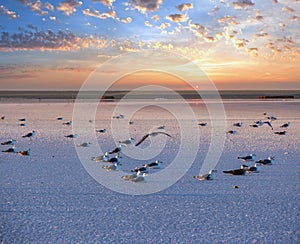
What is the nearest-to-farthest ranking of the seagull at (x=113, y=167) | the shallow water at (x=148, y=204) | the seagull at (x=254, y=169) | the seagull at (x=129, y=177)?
1. the shallow water at (x=148, y=204)
2. the seagull at (x=129, y=177)
3. the seagull at (x=254, y=169)
4. the seagull at (x=113, y=167)

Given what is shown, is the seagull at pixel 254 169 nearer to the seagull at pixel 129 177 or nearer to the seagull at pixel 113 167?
the seagull at pixel 129 177

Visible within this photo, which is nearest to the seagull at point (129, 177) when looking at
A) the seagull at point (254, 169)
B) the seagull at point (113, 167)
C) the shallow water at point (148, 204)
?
the shallow water at point (148, 204)

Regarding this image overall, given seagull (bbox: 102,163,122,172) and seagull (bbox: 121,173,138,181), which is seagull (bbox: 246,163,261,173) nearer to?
seagull (bbox: 121,173,138,181)

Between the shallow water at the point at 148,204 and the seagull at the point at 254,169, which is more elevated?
the seagull at the point at 254,169

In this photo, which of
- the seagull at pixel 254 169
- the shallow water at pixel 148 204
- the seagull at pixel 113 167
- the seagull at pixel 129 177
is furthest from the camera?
the seagull at pixel 113 167

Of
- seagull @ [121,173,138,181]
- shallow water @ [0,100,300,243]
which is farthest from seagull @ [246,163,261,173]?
seagull @ [121,173,138,181]

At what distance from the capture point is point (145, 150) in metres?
14.3

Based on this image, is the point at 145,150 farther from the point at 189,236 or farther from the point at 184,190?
the point at 189,236

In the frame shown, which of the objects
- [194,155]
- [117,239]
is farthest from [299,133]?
[117,239]

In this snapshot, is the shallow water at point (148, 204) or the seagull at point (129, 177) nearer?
the shallow water at point (148, 204)

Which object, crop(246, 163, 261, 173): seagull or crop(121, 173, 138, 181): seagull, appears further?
crop(246, 163, 261, 173): seagull

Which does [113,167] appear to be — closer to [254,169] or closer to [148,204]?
[148,204]

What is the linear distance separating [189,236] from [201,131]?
1380cm

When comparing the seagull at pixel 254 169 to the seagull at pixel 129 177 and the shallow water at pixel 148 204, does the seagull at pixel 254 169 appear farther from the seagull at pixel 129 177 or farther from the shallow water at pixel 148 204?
the seagull at pixel 129 177
